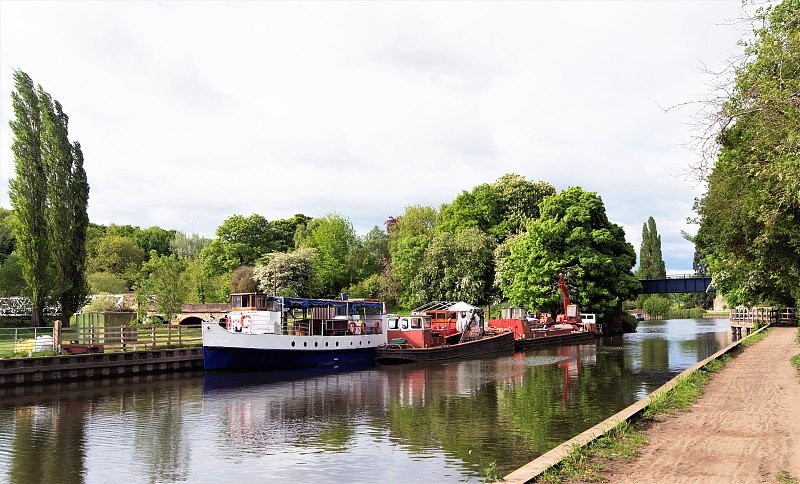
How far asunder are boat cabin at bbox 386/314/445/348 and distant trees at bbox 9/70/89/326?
22.9 metres

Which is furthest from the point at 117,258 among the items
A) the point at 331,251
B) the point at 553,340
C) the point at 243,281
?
the point at 553,340

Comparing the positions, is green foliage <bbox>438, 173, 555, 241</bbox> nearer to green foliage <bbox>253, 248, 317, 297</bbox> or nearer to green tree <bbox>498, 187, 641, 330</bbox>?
green tree <bbox>498, 187, 641, 330</bbox>

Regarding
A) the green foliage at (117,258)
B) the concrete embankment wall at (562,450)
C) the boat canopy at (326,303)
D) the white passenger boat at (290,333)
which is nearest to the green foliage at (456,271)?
the boat canopy at (326,303)

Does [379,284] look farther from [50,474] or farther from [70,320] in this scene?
[50,474]

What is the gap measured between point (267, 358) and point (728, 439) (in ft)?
96.3

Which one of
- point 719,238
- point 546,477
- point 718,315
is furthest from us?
point 718,315

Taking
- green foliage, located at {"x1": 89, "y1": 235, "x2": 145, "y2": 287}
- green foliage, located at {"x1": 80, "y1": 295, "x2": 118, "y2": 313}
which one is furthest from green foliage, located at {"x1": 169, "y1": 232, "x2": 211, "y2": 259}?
green foliage, located at {"x1": 80, "y1": 295, "x2": 118, "y2": 313}

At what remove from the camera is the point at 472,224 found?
78.9 meters

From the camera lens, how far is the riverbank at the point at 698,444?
35.3 feet

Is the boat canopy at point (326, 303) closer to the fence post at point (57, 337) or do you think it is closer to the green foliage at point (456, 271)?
the fence post at point (57, 337)

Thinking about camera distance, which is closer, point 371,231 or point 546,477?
point 546,477

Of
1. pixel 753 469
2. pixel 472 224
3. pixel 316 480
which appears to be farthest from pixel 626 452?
pixel 472 224

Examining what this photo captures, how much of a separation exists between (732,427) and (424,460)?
7053 mm

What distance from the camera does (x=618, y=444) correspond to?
41.8 feet
